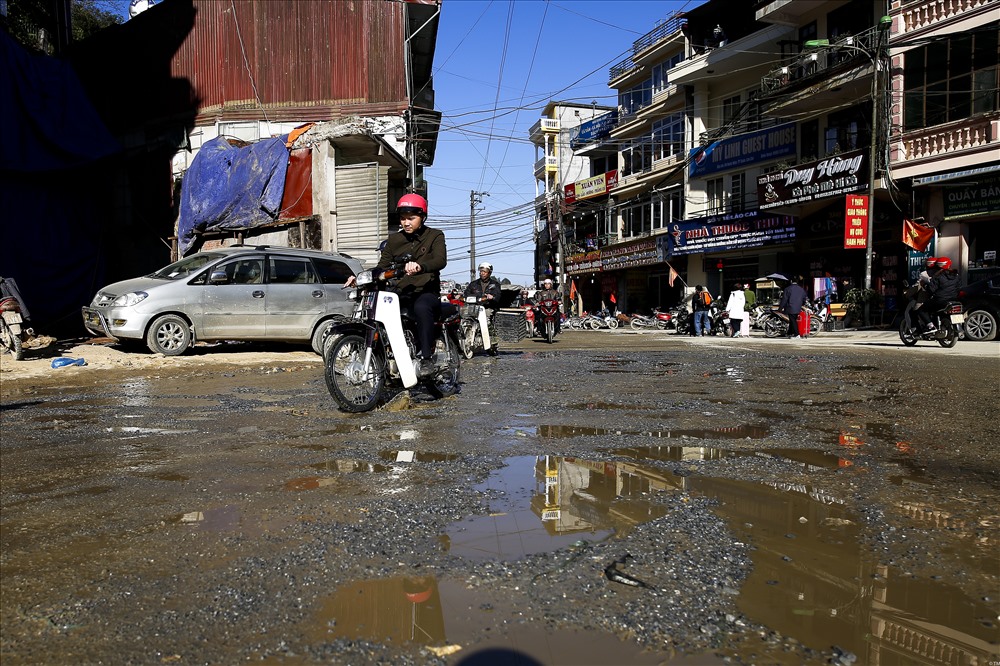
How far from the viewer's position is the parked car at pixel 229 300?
33.3 ft

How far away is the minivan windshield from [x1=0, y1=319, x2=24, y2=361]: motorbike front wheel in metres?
2.06

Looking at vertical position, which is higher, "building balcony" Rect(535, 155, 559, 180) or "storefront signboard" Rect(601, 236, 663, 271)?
"building balcony" Rect(535, 155, 559, 180)

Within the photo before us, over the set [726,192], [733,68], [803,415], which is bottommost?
[803,415]

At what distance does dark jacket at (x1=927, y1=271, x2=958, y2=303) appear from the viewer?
12.9 m

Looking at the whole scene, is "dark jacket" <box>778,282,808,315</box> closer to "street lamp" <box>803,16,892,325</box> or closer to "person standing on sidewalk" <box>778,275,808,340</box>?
"person standing on sidewalk" <box>778,275,808,340</box>

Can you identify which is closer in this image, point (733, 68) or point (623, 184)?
point (733, 68)

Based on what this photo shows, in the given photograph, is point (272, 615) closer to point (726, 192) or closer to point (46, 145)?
point (46, 145)

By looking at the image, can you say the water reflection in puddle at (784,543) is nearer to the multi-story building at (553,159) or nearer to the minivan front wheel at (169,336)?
the minivan front wheel at (169,336)

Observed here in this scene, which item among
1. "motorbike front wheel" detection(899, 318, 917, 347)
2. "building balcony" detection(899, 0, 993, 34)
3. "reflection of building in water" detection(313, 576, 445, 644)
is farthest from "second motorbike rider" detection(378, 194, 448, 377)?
"building balcony" detection(899, 0, 993, 34)

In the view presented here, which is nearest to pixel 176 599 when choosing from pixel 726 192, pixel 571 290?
pixel 726 192

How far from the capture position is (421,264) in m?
5.96

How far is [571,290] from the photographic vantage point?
48.4m

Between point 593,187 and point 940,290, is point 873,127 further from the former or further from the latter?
point 593,187

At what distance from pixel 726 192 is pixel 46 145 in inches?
1015
